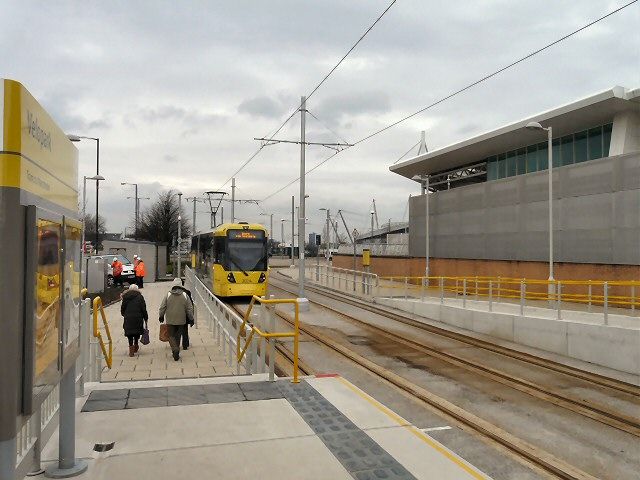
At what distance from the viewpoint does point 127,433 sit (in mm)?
5383

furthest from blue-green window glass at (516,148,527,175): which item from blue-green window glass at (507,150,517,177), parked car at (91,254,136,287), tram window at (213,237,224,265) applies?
parked car at (91,254,136,287)

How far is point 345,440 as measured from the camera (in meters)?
5.38

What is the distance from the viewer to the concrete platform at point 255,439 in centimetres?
461

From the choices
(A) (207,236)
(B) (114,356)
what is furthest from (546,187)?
(B) (114,356)

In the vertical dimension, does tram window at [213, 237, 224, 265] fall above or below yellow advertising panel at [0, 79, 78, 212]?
below

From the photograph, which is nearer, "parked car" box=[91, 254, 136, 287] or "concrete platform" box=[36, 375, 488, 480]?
"concrete platform" box=[36, 375, 488, 480]

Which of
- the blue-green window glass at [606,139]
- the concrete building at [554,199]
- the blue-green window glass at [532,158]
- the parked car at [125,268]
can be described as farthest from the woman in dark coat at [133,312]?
the blue-green window glass at [532,158]

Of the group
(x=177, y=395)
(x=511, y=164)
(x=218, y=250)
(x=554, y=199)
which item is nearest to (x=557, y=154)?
(x=511, y=164)

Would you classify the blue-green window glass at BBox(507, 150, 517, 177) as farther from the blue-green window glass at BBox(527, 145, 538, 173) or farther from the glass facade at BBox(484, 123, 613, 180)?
the blue-green window glass at BBox(527, 145, 538, 173)

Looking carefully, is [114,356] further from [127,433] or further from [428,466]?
[428,466]

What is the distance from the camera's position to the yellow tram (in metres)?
22.5

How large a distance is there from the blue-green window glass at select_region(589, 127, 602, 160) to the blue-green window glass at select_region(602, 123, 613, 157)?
0.64 feet

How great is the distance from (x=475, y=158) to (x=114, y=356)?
27.6 meters

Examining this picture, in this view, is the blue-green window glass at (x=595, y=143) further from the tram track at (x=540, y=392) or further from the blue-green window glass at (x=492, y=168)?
the tram track at (x=540, y=392)
